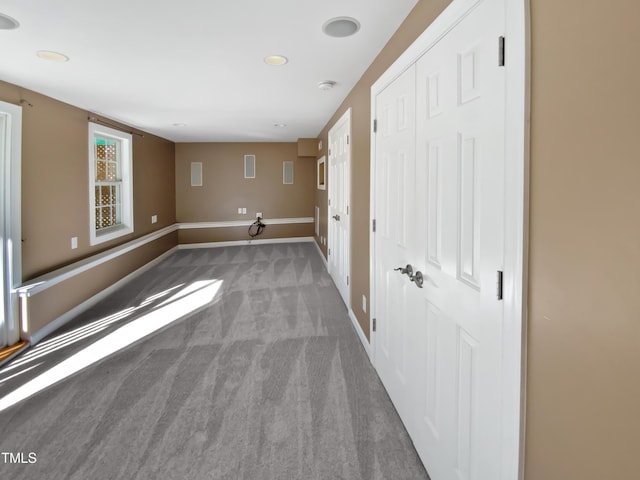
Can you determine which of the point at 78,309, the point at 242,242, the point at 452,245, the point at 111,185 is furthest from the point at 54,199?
the point at 242,242

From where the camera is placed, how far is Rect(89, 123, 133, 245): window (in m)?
4.46

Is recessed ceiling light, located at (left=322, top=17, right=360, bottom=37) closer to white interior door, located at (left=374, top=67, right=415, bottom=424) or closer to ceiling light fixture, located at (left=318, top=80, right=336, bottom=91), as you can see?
white interior door, located at (left=374, top=67, right=415, bottom=424)

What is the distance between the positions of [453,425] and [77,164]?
426 cm

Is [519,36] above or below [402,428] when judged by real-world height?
above

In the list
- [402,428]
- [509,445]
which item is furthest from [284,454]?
[509,445]

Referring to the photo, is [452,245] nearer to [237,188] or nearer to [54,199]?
[54,199]

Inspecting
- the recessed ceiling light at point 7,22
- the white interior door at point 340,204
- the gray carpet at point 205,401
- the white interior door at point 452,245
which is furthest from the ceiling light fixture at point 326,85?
the gray carpet at point 205,401

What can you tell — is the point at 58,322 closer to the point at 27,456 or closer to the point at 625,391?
the point at 27,456

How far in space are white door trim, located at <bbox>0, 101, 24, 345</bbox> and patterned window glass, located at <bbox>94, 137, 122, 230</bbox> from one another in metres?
1.57

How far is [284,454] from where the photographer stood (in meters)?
1.75

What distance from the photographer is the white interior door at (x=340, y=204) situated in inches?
146

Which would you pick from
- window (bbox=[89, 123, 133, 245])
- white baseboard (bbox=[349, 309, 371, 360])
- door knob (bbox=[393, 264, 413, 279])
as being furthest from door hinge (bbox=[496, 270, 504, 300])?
window (bbox=[89, 123, 133, 245])

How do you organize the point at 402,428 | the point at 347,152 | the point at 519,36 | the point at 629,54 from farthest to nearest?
the point at 347,152
the point at 402,428
the point at 519,36
the point at 629,54

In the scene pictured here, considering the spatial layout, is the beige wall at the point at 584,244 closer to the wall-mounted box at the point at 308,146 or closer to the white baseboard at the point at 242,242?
the wall-mounted box at the point at 308,146
